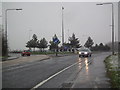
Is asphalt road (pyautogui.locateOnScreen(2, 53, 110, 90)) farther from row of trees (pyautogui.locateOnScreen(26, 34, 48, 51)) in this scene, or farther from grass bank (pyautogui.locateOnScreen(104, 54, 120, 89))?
row of trees (pyautogui.locateOnScreen(26, 34, 48, 51))

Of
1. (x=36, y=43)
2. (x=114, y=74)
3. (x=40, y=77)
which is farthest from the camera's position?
(x=36, y=43)

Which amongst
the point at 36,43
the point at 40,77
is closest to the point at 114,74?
the point at 40,77

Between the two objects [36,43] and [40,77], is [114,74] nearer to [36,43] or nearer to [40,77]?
[40,77]

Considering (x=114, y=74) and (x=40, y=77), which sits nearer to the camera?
(x=114, y=74)

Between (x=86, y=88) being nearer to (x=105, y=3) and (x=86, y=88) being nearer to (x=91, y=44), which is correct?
(x=105, y=3)

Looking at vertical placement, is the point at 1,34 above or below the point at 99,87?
above

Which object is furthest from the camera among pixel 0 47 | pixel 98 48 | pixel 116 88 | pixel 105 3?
pixel 98 48

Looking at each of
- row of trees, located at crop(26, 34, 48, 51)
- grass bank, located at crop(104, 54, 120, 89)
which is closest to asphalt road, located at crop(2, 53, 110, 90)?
grass bank, located at crop(104, 54, 120, 89)

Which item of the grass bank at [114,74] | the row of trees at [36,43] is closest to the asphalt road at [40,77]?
the grass bank at [114,74]

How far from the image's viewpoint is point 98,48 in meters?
158

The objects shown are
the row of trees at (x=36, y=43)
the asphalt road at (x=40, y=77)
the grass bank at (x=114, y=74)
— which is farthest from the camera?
the row of trees at (x=36, y=43)

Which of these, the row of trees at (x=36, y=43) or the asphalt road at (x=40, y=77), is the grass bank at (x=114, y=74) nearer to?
the asphalt road at (x=40, y=77)

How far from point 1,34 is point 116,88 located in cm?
3698

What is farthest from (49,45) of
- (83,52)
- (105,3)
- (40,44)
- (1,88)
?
(1,88)
